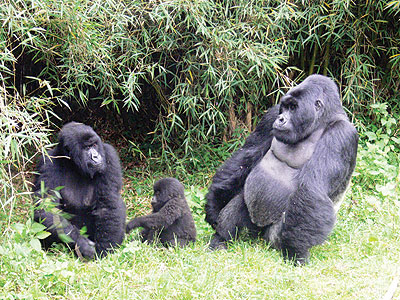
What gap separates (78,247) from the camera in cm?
376

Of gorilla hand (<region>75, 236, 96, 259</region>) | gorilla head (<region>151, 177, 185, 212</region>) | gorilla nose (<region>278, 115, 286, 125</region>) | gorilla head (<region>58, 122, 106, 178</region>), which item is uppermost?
gorilla nose (<region>278, 115, 286, 125</region>)

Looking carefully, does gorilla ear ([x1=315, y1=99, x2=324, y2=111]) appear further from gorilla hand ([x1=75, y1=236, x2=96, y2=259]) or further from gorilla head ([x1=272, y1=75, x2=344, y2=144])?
gorilla hand ([x1=75, y1=236, x2=96, y2=259])

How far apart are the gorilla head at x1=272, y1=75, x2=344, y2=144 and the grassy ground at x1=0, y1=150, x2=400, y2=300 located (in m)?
0.86

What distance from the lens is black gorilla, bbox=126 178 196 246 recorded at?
4043 mm

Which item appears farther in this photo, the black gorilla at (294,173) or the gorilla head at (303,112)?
the gorilla head at (303,112)

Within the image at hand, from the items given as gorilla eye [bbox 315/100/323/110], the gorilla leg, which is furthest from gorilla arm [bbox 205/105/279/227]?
gorilla eye [bbox 315/100/323/110]

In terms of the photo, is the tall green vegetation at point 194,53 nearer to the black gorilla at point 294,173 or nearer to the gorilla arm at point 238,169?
the gorilla arm at point 238,169

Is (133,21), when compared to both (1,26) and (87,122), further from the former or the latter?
(87,122)

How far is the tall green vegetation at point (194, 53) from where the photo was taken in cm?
416

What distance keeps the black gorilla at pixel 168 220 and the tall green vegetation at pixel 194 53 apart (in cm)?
85

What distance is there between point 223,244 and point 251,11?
206 centimetres

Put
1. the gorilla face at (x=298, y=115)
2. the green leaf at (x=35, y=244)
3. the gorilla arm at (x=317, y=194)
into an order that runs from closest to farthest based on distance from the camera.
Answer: the green leaf at (x=35, y=244), the gorilla arm at (x=317, y=194), the gorilla face at (x=298, y=115)

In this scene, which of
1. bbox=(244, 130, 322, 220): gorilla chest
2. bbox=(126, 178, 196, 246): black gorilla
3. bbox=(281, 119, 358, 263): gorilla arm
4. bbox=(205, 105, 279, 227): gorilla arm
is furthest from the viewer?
bbox=(205, 105, 279, 227): gorilla arm

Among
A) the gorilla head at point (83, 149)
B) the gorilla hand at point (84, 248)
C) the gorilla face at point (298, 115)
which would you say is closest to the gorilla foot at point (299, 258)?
the gorilla face at point (298, 115)
